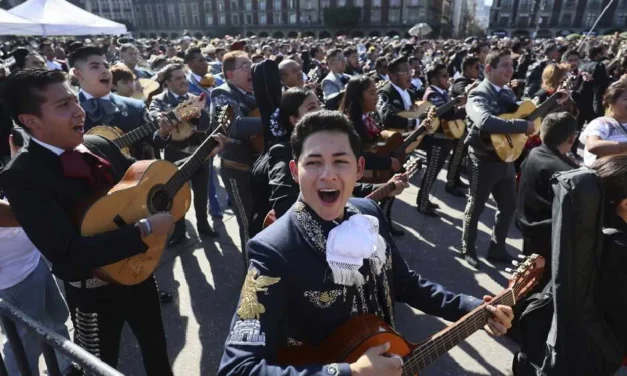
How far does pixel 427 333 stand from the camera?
3.38 metres

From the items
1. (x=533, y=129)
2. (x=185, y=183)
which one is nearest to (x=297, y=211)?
(x=185, y=183)

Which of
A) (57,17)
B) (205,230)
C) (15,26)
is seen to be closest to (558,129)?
(205,230)

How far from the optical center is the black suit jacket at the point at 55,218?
1772 mm

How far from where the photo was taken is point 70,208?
196 centimetres

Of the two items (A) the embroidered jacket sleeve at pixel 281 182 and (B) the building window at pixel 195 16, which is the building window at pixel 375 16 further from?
(A) the embroidered jacket sleeve at pixel 281 182

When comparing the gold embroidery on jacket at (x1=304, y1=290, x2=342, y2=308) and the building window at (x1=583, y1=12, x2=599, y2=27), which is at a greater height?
the building window at (x1=583, y1=12, x2=599, y2=27)

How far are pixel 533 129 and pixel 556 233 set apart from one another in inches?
101

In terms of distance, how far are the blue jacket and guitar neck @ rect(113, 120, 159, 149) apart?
96.3 inches

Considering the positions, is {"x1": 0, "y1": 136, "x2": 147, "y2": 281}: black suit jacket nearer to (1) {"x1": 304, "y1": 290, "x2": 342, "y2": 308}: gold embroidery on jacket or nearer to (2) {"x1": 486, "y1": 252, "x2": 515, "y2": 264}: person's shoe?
(1) {"x1": 304, "y1": 290, "x2": 342, "y2": 308}: gold embroidery on jacket

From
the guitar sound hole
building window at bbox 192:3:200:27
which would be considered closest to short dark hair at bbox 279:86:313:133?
the guitar sound hole

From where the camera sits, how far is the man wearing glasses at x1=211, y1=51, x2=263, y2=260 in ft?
12.5

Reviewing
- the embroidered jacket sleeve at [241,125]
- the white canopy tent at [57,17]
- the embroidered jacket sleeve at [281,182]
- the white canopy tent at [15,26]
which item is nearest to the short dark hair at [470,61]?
the embroidered jacket sleeve at [241,125]

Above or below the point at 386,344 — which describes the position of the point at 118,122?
above

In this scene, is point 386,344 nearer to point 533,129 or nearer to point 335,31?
point 533,129
